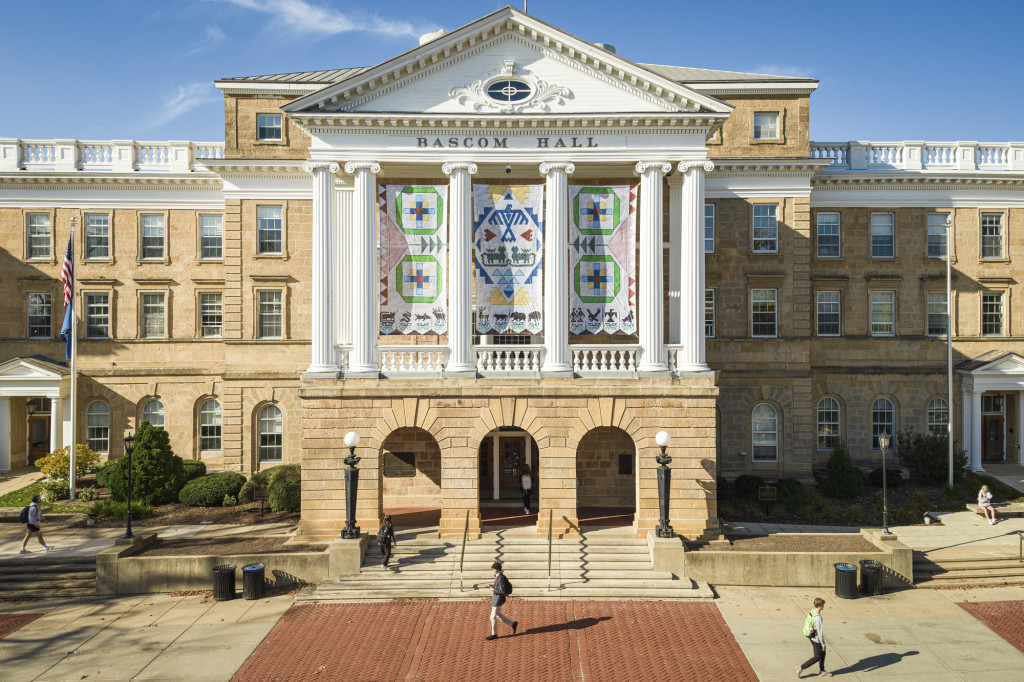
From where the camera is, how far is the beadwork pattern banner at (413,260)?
22.7 metres

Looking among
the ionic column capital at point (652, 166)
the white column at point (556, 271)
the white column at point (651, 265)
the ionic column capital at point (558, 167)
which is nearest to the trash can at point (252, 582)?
the white column at point (556, 271)

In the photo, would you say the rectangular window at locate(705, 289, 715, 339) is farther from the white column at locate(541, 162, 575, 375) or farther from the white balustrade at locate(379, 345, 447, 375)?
the white balustrade at locate(379, 345, 447, 375)

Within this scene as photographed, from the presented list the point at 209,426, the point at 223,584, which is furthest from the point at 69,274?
the point at 223,584

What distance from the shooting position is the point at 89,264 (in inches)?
1299

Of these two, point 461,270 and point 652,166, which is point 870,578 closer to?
point 652,166

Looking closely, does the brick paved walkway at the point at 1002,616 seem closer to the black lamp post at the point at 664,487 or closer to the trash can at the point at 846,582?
the trash can at the point at 846,582

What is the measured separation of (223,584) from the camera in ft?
63.1

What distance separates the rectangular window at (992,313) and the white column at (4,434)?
46844mm

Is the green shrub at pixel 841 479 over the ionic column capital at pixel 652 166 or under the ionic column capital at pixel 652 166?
under

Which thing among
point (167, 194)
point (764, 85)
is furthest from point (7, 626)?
point (764, 85)

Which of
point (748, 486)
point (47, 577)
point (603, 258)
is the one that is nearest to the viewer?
point (47, 577)

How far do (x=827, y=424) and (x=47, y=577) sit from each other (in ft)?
104

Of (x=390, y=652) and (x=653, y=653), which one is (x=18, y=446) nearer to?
(x=390, y=652)

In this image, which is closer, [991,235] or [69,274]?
[69,274]
